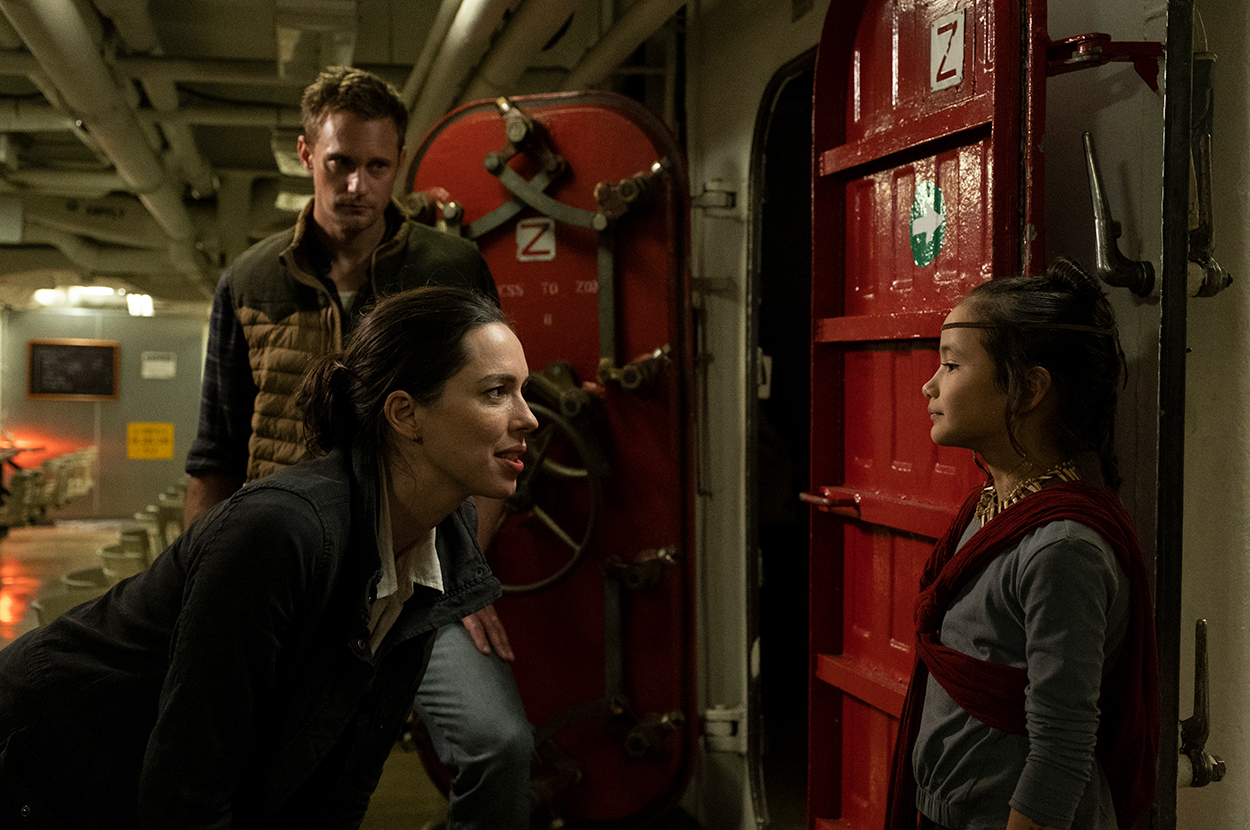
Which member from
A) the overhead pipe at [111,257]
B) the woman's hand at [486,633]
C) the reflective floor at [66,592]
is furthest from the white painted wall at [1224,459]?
the overhead pipe at [111,257]

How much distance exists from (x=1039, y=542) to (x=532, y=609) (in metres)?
1.73

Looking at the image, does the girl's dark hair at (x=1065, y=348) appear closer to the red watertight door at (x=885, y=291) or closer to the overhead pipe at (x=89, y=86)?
the red watertight door at (x=885, y=291)

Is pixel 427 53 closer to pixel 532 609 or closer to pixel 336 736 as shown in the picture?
pixel 532 609

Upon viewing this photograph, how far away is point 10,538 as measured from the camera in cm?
1071

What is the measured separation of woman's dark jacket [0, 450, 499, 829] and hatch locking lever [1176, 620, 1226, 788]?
110 centimetres

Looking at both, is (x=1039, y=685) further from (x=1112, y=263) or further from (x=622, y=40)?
(x=622, y=40)

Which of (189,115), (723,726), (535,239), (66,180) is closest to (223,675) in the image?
(535,239)

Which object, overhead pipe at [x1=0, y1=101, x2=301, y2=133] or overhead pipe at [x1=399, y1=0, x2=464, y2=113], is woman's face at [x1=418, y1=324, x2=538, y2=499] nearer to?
overhead pipe at [x1=399, y1=0, x2=464, y2=113]

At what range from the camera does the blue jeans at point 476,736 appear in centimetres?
189

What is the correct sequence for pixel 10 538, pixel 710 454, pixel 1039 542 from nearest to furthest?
pixel 1039 542 → pixel 710 454 → pixel 10 538

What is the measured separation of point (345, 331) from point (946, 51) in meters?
1.25

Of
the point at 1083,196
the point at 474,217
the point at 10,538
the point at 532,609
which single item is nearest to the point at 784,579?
the point at 532,609

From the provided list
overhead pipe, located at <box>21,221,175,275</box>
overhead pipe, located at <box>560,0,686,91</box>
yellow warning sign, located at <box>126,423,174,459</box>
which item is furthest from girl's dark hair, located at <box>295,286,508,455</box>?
yellow warning sign, located at <box>126,423,174,459</box>

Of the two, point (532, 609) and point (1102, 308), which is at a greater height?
point (1102, 308)
